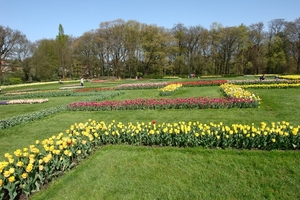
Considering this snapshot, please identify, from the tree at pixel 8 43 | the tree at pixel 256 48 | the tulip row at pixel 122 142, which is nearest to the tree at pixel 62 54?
the tree at pixel 8 43

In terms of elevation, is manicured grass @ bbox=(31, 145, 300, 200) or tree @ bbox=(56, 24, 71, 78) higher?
tree @ bbox=(56, 24, 71, 78)

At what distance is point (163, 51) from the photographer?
5297cm

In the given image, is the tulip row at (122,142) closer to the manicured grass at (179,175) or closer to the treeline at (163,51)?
the manicured grass at (179,175)

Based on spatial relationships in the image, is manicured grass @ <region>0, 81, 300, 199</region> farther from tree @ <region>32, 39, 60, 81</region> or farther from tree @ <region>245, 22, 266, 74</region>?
tree @ <region>245, 22, 266, 74</region>

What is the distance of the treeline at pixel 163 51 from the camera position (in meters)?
48.4

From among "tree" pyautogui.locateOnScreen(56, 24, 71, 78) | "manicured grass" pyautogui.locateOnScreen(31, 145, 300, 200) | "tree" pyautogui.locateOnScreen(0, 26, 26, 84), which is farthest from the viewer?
"tree" pyautogui.locateOnScreen(56, 24, 71, 78)

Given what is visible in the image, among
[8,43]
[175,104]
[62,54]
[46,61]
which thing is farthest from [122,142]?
[62,54]

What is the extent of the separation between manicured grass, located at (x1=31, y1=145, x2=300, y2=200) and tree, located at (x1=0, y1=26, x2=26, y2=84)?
44.8 metres

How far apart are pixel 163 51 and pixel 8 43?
32.7m

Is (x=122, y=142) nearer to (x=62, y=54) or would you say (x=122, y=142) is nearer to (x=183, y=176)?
(x=183, y=176)

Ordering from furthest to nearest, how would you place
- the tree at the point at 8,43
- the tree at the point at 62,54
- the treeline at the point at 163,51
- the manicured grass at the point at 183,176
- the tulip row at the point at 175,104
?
1. the tree at the point at 62,54
2. the treeline at the point at 163,51
3. the tree at the point at 8,43
4. the tulip row at the point at 175,104
5. the manicured grass at the point at 183,176

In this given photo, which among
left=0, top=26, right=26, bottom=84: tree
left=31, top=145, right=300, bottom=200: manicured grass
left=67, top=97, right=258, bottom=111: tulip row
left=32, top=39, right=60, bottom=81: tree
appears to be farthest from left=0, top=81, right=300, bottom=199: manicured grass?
left=32, top=39, right=60, bottom=81: tree

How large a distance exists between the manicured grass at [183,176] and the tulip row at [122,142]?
27 centimetres

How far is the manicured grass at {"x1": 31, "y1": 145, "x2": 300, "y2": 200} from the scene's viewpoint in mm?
3787
